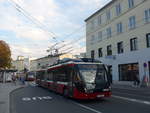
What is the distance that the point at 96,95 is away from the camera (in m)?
13.8

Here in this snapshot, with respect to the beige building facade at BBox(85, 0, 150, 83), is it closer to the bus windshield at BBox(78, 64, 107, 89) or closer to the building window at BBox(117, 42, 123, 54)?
the building window at BBox(117, 42, 123, 54)

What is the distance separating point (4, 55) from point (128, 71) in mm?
32925

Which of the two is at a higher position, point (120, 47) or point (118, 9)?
point (118, 9)

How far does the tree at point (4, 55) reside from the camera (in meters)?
55.8

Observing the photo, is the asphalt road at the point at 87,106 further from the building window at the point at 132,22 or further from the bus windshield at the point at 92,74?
the building window at the point at 132,22

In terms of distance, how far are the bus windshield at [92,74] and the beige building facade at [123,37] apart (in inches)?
656

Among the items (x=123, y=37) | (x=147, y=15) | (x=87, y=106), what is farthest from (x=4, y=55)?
(x=87, y=106)

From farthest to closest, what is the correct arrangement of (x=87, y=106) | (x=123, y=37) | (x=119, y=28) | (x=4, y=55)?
(x=4, y=55) < (x=119, y=28) < (x=123, y=37) < (x=87, y=106)

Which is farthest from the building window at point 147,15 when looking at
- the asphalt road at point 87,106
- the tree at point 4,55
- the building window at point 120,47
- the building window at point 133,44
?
the tree at point 4,55

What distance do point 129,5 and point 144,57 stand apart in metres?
9.39

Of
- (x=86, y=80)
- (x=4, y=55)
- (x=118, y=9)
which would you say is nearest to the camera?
(x=86, y=80)

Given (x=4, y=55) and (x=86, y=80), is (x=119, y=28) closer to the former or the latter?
(x=86, y=80)

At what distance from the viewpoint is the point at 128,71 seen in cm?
3581

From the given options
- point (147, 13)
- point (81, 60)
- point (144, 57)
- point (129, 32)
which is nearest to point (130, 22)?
point (129, 32)
